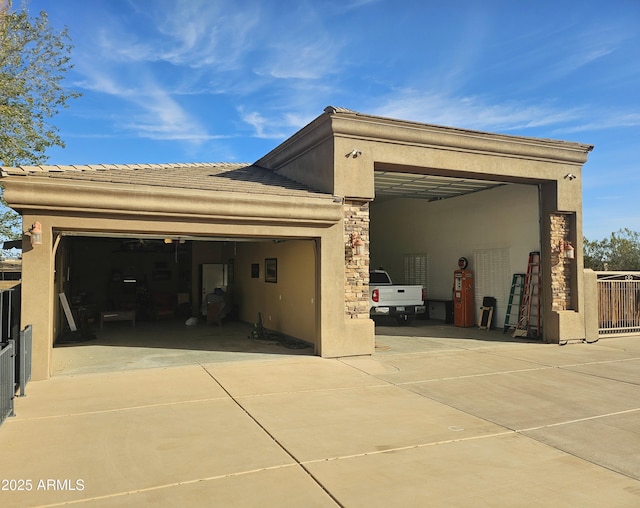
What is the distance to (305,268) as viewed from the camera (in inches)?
465

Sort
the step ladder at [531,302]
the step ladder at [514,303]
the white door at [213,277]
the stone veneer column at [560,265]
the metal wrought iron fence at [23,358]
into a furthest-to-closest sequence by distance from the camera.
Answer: the white door at [213,277] → the step ladder at [514,303] → the step ladder at [531,302] → the stone veneer column at [560,265] → the metal wrought iron fence at [23,358]

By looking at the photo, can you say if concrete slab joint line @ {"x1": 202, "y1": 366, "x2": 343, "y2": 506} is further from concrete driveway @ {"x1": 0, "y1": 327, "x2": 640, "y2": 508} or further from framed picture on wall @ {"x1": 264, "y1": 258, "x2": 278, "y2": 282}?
framed picture on wall @ {"x1": 264, "y1": 258, "x2": 278, "y2": 282}

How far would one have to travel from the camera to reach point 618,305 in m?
14.4

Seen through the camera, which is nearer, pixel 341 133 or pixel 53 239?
pixel 53 239

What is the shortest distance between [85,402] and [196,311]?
11537 millimetres

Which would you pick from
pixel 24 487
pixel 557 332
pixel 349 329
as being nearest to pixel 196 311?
pixel 349 329

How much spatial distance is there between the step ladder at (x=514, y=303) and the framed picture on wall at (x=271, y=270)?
288 inches

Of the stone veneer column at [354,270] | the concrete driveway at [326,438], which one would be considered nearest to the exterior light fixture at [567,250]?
the concrete driveway at [326,438]

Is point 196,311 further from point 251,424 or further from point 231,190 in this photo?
point 251,424

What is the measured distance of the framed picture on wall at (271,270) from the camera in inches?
546

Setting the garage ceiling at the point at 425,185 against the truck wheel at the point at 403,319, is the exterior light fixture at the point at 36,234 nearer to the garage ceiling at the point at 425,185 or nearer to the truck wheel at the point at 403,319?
the garage ceiling at the point at 425,185

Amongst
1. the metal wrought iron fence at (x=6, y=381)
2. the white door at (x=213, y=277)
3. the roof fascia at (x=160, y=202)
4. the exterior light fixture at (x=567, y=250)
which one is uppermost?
the roof fascia at (x=160, y=202)

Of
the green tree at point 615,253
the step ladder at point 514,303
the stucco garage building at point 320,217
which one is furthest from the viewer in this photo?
the green tree at point 615,253

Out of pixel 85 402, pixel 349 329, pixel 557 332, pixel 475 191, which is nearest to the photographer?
pixel 85 402
